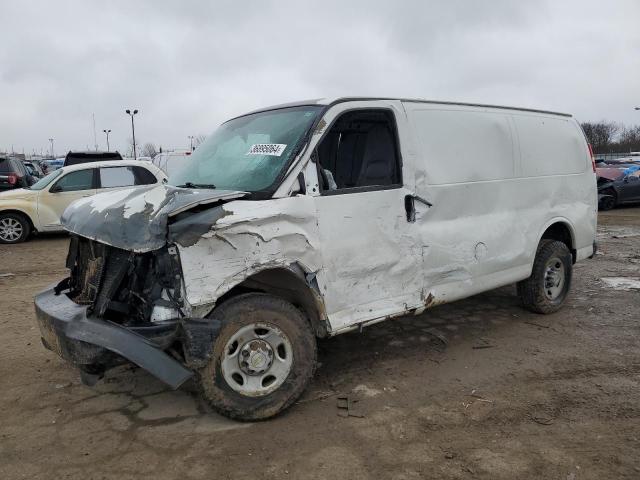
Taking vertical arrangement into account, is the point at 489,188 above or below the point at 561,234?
above

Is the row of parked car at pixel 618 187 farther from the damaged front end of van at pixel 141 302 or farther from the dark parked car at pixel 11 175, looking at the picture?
the dark parked car at pixel 11 175

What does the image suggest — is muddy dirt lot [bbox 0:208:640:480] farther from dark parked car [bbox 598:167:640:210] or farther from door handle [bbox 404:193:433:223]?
dark parked car [bbox 598:167:640:210]

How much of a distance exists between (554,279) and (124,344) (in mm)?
4548

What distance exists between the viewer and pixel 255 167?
12.0ft

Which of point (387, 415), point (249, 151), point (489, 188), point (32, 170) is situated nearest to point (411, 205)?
point (489, 188)

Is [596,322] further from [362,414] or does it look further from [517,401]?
[362,414]

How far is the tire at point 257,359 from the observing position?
3188 millimetres

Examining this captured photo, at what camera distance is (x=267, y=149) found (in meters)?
3.71

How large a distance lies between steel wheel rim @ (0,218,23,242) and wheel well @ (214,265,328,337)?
9.45 m

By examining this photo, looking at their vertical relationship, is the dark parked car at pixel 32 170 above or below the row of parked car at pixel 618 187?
above

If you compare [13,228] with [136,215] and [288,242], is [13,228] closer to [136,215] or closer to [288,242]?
[136,215]

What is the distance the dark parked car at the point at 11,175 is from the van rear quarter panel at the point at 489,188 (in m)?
12.8

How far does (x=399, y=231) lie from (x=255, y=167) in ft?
3.91

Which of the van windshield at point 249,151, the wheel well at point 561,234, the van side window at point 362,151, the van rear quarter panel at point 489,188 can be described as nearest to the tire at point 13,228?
the van windshield at point 249,151
